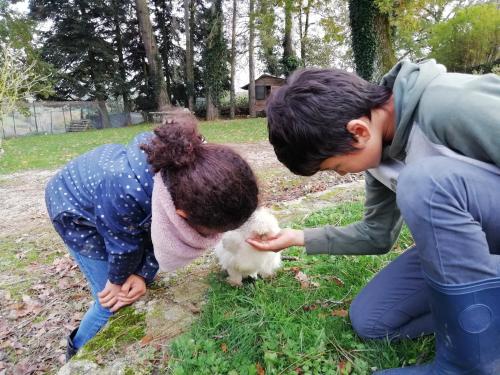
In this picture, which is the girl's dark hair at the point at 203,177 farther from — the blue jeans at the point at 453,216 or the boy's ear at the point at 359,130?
the blue jeans at the point at 453,216

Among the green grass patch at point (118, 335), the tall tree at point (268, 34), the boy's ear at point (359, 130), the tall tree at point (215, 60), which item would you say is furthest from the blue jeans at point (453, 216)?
the tall tree at point (215, 60)

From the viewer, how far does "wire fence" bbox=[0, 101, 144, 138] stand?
20516 millimetres

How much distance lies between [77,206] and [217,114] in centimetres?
2287

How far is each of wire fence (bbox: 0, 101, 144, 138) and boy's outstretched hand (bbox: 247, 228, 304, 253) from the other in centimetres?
2096

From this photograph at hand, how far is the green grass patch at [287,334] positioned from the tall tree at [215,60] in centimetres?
2190

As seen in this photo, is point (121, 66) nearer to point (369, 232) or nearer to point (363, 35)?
point (363, 35)

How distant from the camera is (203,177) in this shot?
1436 mm

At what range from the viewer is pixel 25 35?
20688mm

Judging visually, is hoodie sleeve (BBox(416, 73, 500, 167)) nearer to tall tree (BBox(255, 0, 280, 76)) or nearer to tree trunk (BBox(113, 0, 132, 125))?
tall tree (BBox(255, 0, 280, 76))

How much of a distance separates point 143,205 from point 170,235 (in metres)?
0.18

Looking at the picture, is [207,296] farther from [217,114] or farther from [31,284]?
[217,114]

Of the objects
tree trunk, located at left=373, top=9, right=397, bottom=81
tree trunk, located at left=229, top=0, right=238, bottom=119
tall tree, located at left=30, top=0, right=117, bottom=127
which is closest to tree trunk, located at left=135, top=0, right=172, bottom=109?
tall tree, located at left=30, top=0, right=117, bottom=127

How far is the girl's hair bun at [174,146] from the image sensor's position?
4.80 ft

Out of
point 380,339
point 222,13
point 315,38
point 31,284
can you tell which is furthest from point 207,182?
point 315,38
